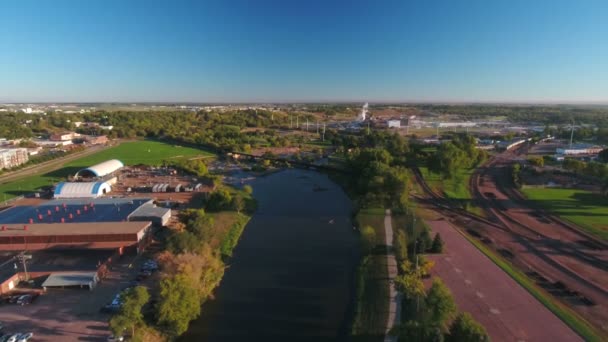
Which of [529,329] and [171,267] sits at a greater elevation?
[171,267]

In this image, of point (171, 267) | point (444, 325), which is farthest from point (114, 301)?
point (444, 325)

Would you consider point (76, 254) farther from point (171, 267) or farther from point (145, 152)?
point (145, 152)

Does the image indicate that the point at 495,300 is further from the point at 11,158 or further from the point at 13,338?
the point at 11,158

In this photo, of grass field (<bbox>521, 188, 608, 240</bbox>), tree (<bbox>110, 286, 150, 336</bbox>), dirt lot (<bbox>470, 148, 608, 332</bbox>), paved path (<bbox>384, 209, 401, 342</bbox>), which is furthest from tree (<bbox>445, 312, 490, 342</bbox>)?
grass field (<bbox>521, 188, 608, 240</bbox>)

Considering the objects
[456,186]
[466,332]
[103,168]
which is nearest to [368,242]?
[466,332]

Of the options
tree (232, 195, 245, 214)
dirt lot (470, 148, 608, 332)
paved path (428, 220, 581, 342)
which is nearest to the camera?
paved path (428, 220, 581, 342)

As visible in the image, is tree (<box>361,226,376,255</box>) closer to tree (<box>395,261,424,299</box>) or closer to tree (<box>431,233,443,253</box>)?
tree (<box>431,233,443,253</box>)
